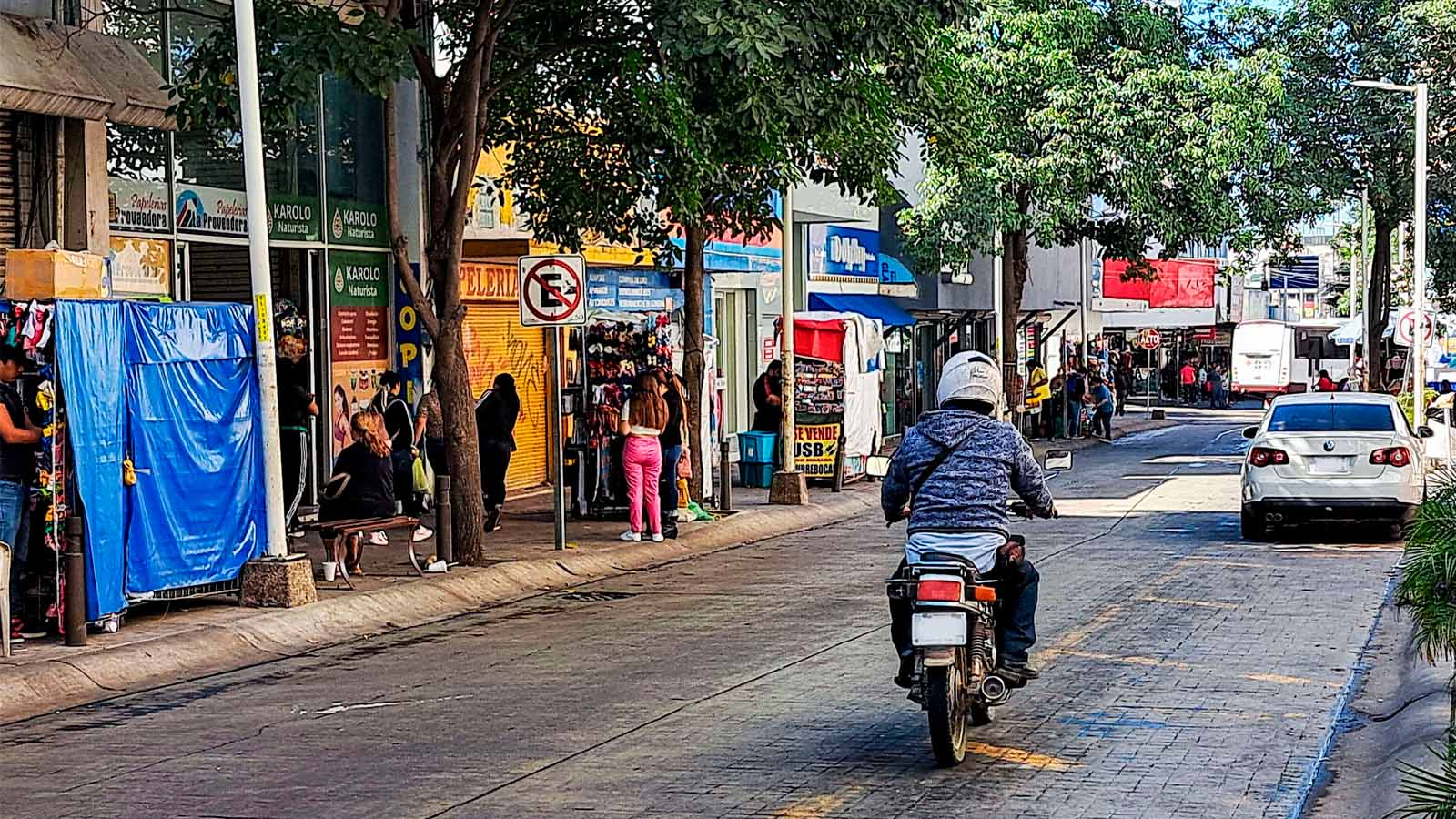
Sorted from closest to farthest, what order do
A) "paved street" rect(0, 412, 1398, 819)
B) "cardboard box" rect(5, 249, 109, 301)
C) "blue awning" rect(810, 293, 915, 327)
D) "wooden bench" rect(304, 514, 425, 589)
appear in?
1. "paved street" rect(0, 412, 1398, 819)
2. "cardboard box" rect(5, 249, 109, 301)
3. "wooden bench" rect(304, 514, 425, 589)
4. "blue awning" rect(810, 293, 915, 327)

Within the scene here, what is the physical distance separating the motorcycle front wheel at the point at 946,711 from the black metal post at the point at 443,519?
8308mm

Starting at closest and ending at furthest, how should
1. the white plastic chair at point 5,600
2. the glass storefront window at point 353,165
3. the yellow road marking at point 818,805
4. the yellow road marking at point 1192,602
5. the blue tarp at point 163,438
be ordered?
the yellow road marking at point 818,805, the white plastic chair at point 5,600, the blue tarp at point 163,438, the yellow road marking at point 1192,602, the glass storefront window at point 353,165

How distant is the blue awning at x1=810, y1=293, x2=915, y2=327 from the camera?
120 ft

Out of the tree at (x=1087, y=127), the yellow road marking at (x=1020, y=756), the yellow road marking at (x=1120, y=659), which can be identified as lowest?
the yellow road marking at (x=1120, y=659)

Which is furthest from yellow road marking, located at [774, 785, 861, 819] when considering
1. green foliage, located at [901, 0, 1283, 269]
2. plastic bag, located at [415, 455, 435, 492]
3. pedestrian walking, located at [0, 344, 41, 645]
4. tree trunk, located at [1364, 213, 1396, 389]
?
tree trunk, located at [1364, 213, 1396, 389]

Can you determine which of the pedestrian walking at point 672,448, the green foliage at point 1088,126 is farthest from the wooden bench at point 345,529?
the green foliage at point 1088,126

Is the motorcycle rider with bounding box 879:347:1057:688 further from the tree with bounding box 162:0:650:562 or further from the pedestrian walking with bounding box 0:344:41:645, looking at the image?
the tree with bounding box 162:0:650:562

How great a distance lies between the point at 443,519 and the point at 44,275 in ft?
→ 13.9

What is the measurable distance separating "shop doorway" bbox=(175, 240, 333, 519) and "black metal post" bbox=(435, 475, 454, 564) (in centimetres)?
374

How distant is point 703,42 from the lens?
13.7 metres

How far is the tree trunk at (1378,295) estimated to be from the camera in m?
40.6

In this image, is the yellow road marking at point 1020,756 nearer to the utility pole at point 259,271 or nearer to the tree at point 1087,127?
the utility pole at point 259,271

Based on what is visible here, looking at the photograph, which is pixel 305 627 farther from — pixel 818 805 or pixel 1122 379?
pixel 1122 379

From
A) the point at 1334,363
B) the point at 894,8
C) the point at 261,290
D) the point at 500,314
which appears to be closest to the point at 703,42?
the point at 894,8
